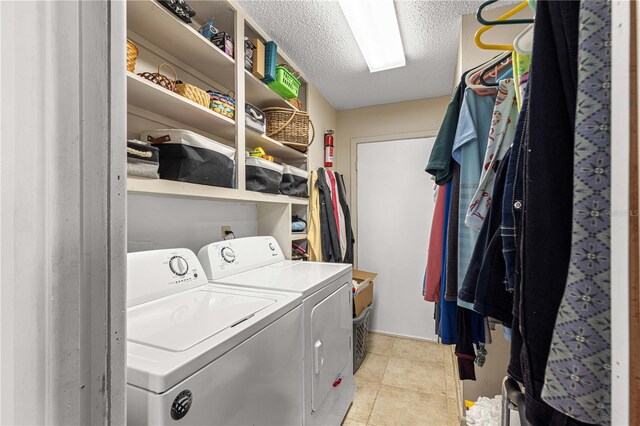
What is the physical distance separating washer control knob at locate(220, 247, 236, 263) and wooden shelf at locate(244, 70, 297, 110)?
106 centimetres

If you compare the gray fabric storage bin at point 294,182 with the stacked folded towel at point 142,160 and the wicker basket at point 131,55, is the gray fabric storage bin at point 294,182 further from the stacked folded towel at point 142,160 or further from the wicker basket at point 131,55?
the wicker basket at point 131,55

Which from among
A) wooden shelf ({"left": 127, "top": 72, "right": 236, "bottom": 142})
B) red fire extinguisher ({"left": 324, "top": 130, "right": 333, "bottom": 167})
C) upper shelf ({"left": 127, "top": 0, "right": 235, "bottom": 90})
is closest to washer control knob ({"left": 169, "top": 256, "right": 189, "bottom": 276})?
wooden shelf ({"left": 127, "top": 72, "right": 236, "bottom": 142})

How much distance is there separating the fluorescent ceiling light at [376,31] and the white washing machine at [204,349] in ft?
5.47

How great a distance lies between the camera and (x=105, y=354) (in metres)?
0.41

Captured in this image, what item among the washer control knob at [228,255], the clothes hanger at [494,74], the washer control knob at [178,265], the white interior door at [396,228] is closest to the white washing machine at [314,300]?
the washer control knob at [228,255]

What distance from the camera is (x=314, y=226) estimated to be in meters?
2.52

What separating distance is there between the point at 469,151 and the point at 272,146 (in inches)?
58.1

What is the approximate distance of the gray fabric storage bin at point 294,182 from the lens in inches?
83.9

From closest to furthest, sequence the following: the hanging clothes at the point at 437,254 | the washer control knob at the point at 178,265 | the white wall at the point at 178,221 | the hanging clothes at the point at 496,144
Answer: the hanging clothes at the point at 496,144
the hanging clothes at the point at 437,254
the washer control knob at the point at 178,265
the white wall at the point at 178,221

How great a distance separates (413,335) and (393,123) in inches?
91.3

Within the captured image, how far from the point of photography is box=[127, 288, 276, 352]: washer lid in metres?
0.81

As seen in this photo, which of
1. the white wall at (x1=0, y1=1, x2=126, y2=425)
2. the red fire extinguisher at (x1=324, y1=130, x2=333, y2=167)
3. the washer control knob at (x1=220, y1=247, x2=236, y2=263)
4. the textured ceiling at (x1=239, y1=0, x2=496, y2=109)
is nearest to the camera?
the white wall at (x1=0, y1=1, x2=126, y2=425)

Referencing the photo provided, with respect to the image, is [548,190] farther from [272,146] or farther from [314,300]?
[272,146]

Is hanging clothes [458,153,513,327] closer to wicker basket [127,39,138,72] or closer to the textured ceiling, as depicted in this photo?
wicker basket [127,39,138,72]
